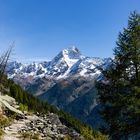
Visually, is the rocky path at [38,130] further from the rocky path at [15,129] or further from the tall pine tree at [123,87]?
the tall pine tree at [123,87]

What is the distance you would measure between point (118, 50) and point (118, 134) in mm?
6897

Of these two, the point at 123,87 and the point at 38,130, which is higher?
the point at 123,87

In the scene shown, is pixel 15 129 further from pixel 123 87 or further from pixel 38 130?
pixel 123 87

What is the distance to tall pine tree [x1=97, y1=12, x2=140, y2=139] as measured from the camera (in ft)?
98.7

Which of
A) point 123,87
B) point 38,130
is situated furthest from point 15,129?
point 123,87

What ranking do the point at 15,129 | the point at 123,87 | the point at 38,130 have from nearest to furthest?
the point at 15,129 → the point at 38,130 → the point at 123,87

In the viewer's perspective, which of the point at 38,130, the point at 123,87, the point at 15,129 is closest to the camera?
the point at 15,129

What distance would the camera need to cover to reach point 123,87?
99.7ft

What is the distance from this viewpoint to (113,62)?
31.9 metres

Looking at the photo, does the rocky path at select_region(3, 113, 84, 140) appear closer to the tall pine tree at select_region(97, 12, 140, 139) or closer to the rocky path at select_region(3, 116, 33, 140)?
the rocky path at select_region(3, 116, 33, 140)

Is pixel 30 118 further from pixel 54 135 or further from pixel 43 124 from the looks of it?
pixel 54 135

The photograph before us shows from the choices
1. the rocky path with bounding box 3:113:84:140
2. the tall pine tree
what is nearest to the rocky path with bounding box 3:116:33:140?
the rocky path with bounding box 3:113:84:140

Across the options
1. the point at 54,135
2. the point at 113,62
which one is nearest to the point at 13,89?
the point at 113,62

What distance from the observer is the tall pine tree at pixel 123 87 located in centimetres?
3009
